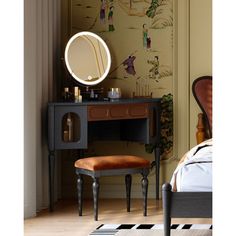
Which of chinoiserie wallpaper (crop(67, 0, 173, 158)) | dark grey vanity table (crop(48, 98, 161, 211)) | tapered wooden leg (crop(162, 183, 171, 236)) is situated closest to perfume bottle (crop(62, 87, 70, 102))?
dark grey vanity table (crop(48, 98, 161, 211))

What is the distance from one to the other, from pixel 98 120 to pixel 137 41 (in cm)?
105

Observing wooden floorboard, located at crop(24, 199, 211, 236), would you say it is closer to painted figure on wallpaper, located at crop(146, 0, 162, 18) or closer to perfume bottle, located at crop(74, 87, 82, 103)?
perfume bottle, located at crop(74, 87, 82, 103)

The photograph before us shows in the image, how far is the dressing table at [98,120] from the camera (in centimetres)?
530

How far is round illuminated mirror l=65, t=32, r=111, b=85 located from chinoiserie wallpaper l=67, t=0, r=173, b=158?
0.29m

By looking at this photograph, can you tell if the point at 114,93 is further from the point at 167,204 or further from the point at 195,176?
the point at 167,204

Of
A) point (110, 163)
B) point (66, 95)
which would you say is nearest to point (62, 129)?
point (66, 95)

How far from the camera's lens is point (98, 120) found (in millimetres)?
5375

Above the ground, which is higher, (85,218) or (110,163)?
(110,163)

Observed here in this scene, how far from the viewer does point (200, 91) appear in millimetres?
5914

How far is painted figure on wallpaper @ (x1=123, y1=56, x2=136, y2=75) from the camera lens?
6066 mm

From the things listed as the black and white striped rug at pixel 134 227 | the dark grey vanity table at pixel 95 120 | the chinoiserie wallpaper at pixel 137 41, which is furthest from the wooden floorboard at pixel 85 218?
the chinoiserie wallpaper at pixel 137 41

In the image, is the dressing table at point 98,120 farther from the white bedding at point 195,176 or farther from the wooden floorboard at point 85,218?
the white bedding at point 195,176

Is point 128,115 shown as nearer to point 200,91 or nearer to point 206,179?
point 200,91

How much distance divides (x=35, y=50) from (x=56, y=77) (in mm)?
726
